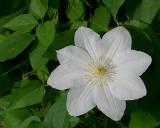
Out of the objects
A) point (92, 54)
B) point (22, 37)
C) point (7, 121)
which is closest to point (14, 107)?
point (7, 121)

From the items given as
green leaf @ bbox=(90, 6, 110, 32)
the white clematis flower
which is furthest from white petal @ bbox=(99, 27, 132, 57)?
green leaf @ bbox=(90, 6, 110, 32)

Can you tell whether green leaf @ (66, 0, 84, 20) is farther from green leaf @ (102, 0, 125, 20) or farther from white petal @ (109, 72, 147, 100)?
white petal @ (109, 72, 147, 100)

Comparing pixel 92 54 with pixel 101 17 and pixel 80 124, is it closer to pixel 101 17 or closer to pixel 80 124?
pixel 101 17

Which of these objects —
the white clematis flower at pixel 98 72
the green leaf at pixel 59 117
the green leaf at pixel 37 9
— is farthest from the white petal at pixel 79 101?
the green leaf at pixel 37 9

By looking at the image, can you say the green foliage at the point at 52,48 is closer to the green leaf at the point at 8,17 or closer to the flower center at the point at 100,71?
the green leaf at the point at 8,17

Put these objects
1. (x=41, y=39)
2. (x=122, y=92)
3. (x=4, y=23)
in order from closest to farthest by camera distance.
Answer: (x=122, y=92), (x=41, y=39), (x=4, y=23)

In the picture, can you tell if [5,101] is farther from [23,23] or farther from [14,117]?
[23,23]
